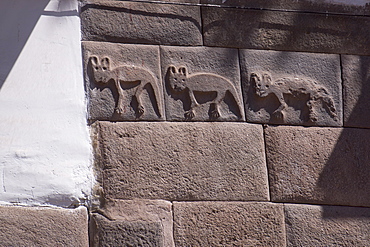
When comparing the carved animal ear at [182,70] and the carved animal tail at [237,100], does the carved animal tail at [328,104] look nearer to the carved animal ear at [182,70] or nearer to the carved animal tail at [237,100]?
the carved animal tail at [237,100]

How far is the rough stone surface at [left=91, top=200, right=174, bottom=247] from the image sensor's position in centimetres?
336

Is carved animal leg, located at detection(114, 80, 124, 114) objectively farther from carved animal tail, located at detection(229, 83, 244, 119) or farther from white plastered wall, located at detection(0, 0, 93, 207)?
carved animal tail, located at detection(229, 83, 244, 119)

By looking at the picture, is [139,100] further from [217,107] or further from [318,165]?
[318,165]

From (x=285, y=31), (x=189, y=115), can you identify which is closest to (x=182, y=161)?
(x=189, y=115)

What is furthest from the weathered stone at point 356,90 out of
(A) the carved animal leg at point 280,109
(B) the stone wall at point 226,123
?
(A) the carved animal leg at point 280,109

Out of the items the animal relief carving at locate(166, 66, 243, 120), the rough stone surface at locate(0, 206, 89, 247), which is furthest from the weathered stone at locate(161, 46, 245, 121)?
the rough stone surface at locate(0, 206, 89, 247)

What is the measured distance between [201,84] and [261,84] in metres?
0.38

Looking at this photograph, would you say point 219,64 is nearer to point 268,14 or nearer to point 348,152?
point 268,14

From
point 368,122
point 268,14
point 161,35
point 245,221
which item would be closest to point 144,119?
point 161,35

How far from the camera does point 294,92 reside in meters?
3.84

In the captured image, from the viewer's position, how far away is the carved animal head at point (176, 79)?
366 centimetres

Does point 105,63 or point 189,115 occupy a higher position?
point 105,63

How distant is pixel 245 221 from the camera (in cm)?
355

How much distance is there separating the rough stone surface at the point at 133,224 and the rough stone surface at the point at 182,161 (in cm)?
5
